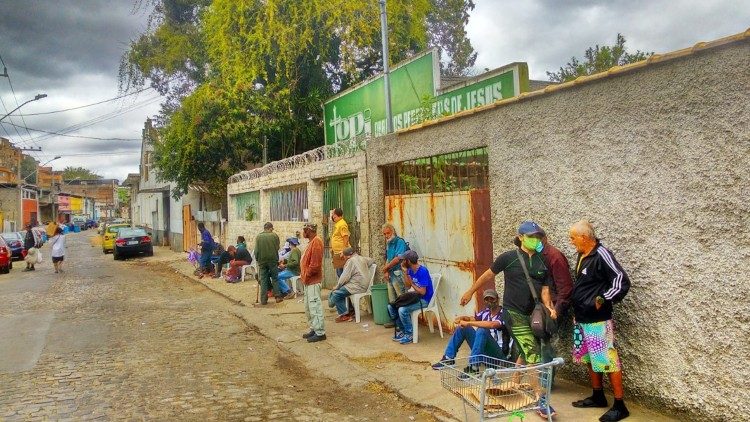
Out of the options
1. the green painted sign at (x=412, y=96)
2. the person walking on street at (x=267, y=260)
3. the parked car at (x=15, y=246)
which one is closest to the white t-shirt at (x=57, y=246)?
the parked car at (x=15, y=246)

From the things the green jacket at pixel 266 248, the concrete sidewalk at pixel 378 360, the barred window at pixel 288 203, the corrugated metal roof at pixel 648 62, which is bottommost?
the concrete sidewalk at pixel 378 360

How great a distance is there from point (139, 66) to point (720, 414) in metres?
24.3

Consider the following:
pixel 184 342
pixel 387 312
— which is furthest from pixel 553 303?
pixel 184 342

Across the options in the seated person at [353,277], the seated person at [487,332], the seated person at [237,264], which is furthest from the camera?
the seated person at [237,264]

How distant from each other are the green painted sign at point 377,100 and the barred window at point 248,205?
3676 mm

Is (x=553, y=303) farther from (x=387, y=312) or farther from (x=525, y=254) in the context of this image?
(x=387, y=312)

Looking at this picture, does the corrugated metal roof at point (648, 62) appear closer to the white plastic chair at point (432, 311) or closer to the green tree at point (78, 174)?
the white plastic chair at point (432, 311)

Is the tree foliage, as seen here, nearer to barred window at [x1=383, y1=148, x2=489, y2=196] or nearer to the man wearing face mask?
barred window at [x1=383, y1=148, x2=489, y2=196]

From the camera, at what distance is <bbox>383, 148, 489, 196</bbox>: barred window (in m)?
7.20

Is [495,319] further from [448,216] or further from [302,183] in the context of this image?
[302,183]

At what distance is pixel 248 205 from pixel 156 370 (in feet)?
40.1

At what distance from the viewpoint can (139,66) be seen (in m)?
23.8

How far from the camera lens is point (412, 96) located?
11.6m

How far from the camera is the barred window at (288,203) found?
46.2 ft
